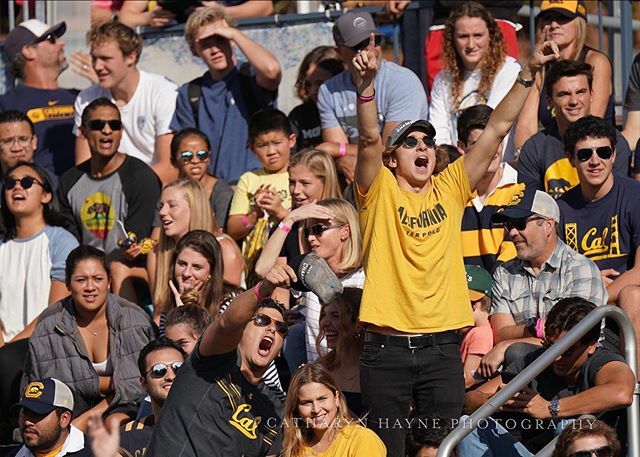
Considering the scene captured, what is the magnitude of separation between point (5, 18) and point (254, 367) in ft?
26.9

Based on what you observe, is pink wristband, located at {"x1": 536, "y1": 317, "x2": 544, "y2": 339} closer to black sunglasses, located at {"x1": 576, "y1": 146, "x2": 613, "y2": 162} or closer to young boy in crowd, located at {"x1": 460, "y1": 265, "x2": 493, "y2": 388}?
young boy in crowd, located at {"x1": 460, "y1": 265, "x2": 493, "y2": 388}

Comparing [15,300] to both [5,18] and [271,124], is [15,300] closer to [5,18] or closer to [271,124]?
[271,124]

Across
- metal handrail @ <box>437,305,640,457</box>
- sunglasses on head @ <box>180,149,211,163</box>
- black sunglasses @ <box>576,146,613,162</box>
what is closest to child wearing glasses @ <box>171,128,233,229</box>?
sunglasses on head @ <box>180,149,211,163</box>

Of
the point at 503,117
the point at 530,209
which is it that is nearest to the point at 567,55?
the point at 530,209

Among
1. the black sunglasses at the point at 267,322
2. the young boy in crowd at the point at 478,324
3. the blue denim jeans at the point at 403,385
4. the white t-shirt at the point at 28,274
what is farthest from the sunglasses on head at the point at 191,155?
the blue denim jeans at the point at 403,385

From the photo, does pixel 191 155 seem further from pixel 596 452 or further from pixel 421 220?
pixel 596 452

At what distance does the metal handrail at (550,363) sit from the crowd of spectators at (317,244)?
12cm

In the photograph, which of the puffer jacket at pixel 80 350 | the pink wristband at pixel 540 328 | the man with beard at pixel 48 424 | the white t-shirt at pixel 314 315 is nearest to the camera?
the pink wristband at pixel 540 328

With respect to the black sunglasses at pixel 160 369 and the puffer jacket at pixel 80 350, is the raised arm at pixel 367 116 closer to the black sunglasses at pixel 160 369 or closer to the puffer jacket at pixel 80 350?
the black sunglasses at pixel 160 369

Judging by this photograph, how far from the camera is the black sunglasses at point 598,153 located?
27.8ft

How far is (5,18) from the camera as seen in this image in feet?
48.9

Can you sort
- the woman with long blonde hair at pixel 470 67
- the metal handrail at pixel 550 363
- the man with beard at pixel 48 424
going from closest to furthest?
the metal handrail at pixel 550 363
the man with beard at pixel 48 424
the woman with long blonde hair at pixel 470 67

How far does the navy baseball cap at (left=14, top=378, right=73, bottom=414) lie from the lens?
8391mm

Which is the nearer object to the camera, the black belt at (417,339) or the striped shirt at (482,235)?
the black belt at (417,339)
